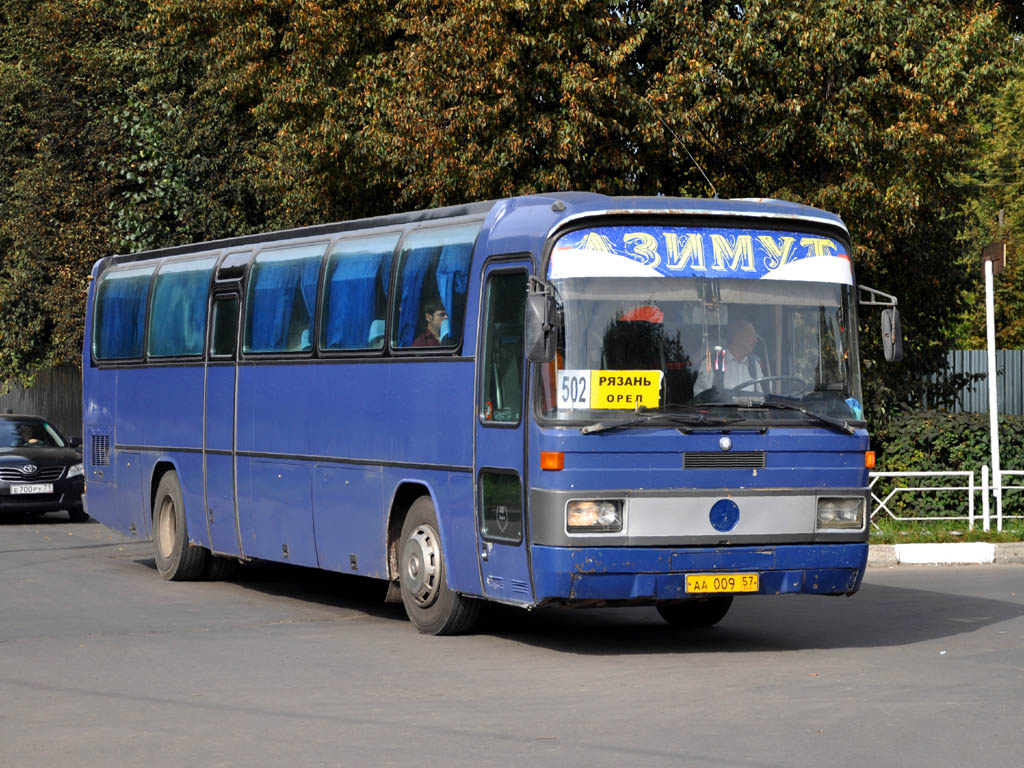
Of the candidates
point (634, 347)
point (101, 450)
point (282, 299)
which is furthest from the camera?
point (101, 450)

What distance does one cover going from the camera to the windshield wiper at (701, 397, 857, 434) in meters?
11.3

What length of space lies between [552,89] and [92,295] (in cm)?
569

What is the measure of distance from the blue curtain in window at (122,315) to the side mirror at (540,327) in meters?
7.94

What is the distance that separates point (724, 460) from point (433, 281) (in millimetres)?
2675

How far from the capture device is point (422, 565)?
1247 centimetres

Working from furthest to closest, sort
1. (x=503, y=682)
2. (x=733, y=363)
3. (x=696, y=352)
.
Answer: (x=733, y=363) < (x=696, y=352) < (x=503, y=682)

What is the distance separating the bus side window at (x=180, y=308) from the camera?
16531mm

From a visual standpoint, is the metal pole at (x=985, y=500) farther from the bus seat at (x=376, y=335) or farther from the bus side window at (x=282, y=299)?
the bus seat at (x=376, y=335)

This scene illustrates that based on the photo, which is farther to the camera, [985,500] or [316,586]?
[985,500]

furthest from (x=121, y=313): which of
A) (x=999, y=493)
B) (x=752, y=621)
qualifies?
(x=999, y=493)

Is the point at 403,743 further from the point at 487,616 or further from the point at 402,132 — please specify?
the point at 402,132

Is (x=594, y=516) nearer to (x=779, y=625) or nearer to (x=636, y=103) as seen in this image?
(x=779, y=625)

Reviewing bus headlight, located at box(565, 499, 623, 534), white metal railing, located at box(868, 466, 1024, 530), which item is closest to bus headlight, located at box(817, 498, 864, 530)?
bus headlight, located at box(565, 499, 623, 534)

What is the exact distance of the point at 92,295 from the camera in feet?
63.3
